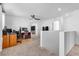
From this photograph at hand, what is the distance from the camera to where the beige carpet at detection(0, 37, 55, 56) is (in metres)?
2.08

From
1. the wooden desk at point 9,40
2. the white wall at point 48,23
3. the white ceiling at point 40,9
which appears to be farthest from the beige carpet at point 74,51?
the wooden desk at point 9,40

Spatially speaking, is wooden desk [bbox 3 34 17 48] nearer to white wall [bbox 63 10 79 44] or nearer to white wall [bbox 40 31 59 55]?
white wall [bbox 40 31 59 55]

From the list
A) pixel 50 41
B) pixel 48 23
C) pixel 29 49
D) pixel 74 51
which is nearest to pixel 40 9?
pixel 48 23

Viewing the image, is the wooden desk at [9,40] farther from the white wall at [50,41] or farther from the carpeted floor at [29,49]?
the white wall at [50,41]

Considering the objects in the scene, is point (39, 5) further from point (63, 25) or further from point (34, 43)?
point (34, 43)

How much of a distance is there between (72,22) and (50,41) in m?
0.53

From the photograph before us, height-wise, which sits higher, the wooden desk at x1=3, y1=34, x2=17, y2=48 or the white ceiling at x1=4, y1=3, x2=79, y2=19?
the white ceiling at x1=4, y1=3, x2=79, y2=19

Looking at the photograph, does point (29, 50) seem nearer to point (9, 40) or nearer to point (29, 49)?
point (29, 49)

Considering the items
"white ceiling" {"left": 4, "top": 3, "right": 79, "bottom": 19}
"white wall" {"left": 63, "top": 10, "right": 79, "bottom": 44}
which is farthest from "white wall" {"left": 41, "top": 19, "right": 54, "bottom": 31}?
"white wall" {"left": 63, "top": 10, "right": 79, "bottom": 44}

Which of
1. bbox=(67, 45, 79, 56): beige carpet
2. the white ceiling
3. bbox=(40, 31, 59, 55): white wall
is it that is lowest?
bbox=(67, 45, 79, 56): beige carpet

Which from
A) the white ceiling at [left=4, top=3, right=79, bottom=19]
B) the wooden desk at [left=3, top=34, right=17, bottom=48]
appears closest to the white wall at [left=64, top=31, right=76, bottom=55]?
the white ceiling at [left=4, top=3, right=79, bottom=19]

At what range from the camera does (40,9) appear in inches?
83.4

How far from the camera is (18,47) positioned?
6.84 feet

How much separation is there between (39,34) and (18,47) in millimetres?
443
